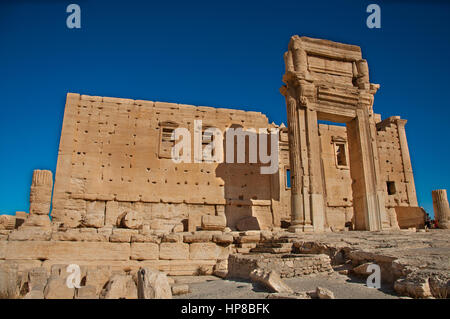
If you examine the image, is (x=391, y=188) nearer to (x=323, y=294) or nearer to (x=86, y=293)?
(x=323, y=294)

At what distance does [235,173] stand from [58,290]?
1233cm

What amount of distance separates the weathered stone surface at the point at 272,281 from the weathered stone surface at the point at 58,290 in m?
3.08

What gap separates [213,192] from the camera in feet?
53.5

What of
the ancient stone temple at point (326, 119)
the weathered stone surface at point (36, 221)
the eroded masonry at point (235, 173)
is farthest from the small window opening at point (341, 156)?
the weathered stone surface at point (36, 221)

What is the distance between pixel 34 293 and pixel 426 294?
232 inches

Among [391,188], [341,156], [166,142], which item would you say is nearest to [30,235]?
[166,142]

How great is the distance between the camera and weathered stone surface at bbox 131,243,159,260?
898 centimetres

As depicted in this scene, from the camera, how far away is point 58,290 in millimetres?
5113

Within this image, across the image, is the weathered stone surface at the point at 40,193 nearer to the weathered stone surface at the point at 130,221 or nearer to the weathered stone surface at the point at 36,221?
the weathered stone surface at the point at 36,221

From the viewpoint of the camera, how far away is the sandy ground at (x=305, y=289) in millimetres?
5276

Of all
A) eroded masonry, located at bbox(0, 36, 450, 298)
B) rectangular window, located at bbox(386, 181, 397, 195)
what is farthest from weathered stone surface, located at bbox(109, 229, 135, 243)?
rectangular window, located at bbox(386, 181, 397, 195)

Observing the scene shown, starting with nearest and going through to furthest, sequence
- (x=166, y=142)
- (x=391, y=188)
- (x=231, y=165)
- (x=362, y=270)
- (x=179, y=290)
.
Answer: (x=179, y=290) < (x=362, y=270) < (x=166, y=142) < (x=231, y=165) < (x=391, y=188)
